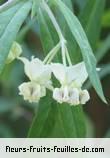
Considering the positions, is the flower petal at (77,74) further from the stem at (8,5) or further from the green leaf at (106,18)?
the green leaf at (106,18)

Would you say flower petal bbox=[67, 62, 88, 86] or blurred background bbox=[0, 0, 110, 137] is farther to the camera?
blurred background bbox=[0, 0, 110, 137]

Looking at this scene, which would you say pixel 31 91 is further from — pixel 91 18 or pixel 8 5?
pixel 91 18

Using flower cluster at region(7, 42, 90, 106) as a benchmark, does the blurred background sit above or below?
below

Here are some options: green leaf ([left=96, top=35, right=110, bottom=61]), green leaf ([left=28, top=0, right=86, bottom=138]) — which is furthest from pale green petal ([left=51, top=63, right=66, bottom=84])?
green leaf ([left=96, top=35, right=110, bottom=61])

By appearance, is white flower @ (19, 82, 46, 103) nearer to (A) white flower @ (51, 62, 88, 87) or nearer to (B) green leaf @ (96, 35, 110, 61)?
(A) white flower @ (51, 62, 88, 87)

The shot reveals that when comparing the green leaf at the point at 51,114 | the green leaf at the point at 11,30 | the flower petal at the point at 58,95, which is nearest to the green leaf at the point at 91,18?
the green leaf at the point at 51,114

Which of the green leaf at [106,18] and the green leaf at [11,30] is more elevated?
the green leaf at [11,30]
